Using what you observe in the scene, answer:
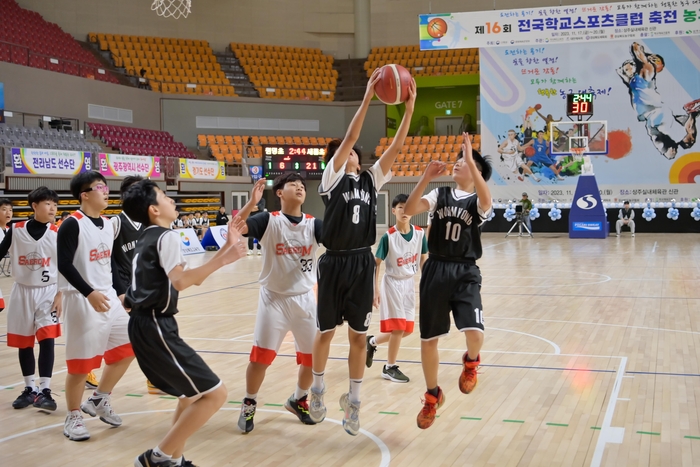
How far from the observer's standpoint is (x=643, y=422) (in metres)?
4.60

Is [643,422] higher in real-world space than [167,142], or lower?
lower

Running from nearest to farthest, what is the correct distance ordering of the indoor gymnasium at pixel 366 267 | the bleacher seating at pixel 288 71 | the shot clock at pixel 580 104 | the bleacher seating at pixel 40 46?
1. the indoor gymnasium at pixel 366 267
2. the shot clock at pixel 580 104
3. the bleacher seating at pixel 40 46
4. the bleacher seating at pixel 288 71

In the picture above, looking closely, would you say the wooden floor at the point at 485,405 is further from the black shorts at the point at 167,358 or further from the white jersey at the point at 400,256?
the white jersey at the point at 400,256

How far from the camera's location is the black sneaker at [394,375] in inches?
232

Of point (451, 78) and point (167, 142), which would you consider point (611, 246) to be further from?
point (167, 142)

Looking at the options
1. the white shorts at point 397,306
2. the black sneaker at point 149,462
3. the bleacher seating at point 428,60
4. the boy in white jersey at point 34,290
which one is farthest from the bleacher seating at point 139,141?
the black sneaker at point 149,462

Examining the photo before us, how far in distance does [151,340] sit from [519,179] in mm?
22774

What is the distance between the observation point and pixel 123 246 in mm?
5133

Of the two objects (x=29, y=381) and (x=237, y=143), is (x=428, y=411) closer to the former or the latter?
(x=29, y=381)

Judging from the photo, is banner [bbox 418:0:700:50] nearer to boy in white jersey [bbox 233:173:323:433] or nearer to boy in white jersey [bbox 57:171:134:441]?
boy in white jersey [bbox 233:173:323:433]

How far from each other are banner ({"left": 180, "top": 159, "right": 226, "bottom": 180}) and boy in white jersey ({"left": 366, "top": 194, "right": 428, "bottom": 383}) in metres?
17.5

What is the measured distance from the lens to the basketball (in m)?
4.37

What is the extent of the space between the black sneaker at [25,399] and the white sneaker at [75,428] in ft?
2.82

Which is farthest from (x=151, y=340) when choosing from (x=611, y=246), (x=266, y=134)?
(x=266, y=134)
